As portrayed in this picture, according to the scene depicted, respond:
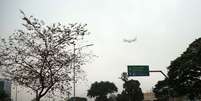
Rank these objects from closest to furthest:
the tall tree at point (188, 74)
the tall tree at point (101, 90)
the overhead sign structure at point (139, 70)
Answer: the overhead sign structure at point (139, 70) < the tall tree at point (188, 74) < the tall tree at point (101, 90)

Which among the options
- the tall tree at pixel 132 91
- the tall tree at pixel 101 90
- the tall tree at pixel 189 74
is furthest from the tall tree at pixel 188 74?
the tall tree at pixel 101 90

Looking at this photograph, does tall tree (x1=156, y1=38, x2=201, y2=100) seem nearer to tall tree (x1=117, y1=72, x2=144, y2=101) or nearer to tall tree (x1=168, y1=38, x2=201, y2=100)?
tall tree (x1=168, y1=38, x2=201, y2=100)

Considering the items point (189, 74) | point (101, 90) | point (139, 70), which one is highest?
point (139, 70)

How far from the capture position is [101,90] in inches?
4119

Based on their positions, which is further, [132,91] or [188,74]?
[132,91]

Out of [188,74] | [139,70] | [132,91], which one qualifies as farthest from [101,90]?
[139,70]

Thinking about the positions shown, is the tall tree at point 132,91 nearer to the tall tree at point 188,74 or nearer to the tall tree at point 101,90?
the tall tree at point 101,90

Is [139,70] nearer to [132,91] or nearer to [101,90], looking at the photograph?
[132,91]

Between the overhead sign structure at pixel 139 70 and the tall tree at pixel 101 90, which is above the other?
the overhead sign structure at pixel 139 70

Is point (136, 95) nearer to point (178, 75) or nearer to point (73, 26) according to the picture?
point (178, 75)

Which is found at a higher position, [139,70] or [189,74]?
[139,70]

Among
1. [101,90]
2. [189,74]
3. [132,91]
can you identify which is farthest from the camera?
[101,90]

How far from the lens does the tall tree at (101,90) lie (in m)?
104

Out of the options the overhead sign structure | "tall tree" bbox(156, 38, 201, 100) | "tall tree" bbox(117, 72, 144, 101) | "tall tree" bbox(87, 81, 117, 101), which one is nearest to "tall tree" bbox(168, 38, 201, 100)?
"tall tree" bbox(156, 38, 201, 100)
